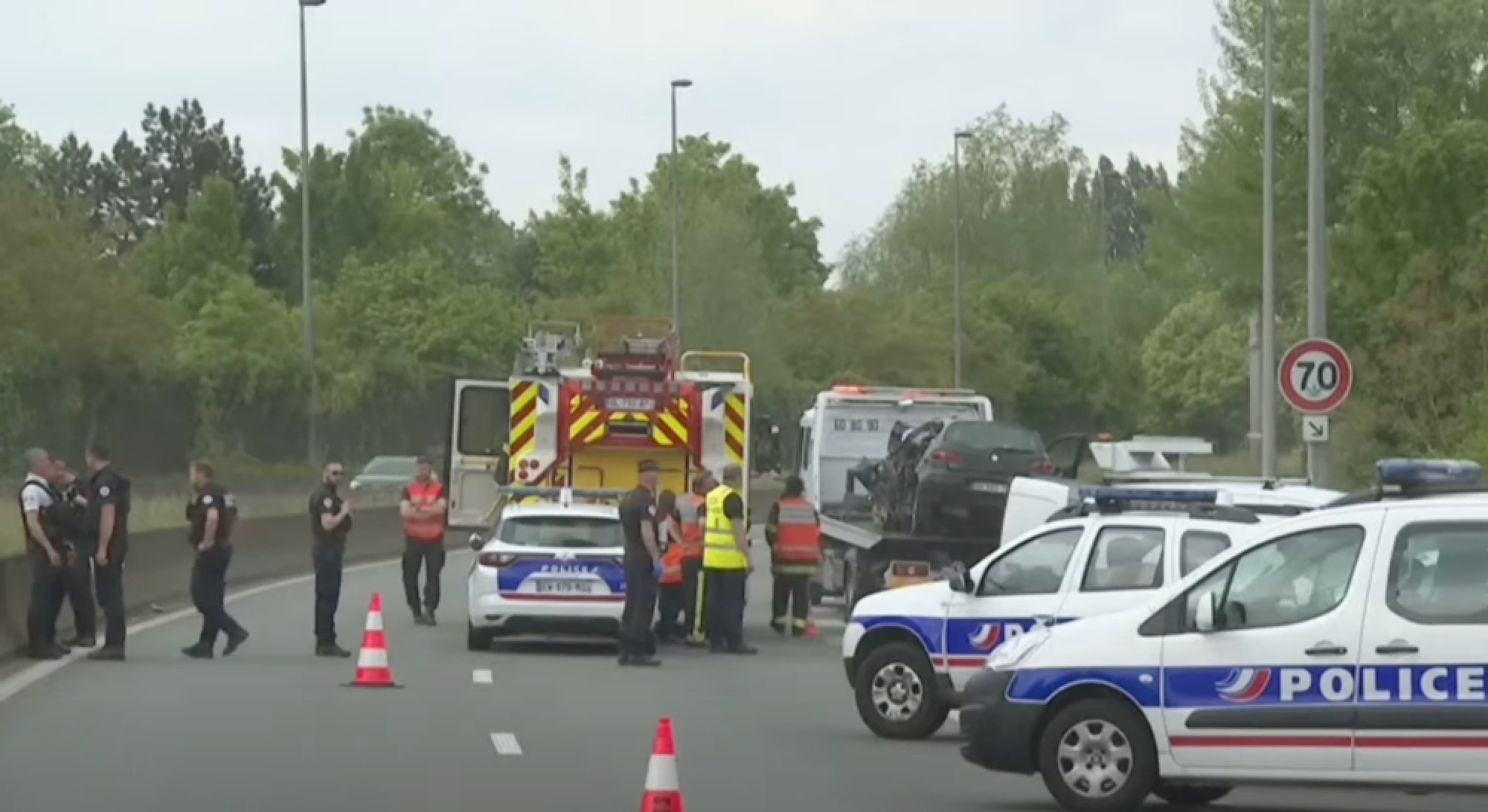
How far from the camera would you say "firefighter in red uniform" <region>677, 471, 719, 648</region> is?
2716 cm

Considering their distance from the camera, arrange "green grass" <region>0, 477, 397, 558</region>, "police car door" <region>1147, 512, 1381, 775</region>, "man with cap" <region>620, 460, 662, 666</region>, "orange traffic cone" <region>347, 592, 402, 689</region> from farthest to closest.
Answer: "green grass" <region>0, 477, 397, 558</region>, "man with cap" <region>620, 460, 662, 666</region>, "orange traffic cone" <region>347, 592, 402, 689</region>, "police car door" <region>1147, 512, 1381, 775</region>

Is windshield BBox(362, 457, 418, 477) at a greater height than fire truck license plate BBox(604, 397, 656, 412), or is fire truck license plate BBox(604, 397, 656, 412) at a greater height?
fire truck license plate BBox(604, 397, 656, 412)

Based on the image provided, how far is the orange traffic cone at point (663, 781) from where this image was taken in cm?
1185

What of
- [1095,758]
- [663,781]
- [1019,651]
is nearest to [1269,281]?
[1019,651]

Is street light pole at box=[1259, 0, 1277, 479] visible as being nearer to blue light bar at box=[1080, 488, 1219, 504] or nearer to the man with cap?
the man with cap

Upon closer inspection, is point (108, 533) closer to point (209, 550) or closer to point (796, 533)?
point (209, 550)

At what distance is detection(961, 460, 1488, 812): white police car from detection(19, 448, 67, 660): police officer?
1149 centimetres

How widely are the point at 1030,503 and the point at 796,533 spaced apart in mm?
5435

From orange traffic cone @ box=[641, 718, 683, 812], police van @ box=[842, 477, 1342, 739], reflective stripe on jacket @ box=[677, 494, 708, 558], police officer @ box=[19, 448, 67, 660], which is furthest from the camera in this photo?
reflective stripe on jacket @ box=[677, 494, 708, 558]

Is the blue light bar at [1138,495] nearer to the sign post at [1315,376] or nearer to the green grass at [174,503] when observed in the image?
the sign post at [1315,376]

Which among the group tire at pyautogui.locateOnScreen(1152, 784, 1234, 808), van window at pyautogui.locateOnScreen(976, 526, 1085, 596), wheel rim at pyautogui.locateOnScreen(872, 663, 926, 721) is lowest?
tire at pyautogui.locateOnScreen(1152, 784, 1234, 808)

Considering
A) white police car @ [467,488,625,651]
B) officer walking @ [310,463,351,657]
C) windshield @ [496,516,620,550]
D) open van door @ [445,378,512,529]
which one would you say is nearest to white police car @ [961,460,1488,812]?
white police car @ [467,488,625,651]

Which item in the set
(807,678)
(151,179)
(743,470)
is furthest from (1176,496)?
(151,179)

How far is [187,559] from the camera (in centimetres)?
3462
